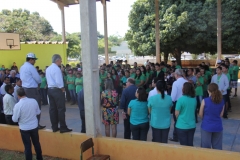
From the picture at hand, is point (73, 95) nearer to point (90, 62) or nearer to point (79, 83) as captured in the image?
point (79, 83)

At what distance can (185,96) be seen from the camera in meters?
4.56

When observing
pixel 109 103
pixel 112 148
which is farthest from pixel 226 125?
pixel 112 148

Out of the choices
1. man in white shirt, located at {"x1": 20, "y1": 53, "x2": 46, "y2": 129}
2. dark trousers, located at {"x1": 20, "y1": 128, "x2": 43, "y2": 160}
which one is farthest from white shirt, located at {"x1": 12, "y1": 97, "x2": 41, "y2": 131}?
man in white shirt, located at {"x1": 20, "y1": 53, "x2": 46, "y2": 129}

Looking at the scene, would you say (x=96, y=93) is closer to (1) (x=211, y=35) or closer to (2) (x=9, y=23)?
(1) (x=211, y=35)

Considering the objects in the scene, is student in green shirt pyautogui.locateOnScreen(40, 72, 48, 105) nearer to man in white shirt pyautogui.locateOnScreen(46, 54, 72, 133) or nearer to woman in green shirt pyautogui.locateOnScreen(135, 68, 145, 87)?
woman in green shirt pyautogui.locateOnScreen(135, 68, 145, 87)

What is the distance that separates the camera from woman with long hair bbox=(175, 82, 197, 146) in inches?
178

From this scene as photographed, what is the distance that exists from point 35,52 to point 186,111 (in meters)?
17.0

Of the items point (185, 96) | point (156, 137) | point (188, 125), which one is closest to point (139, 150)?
point (156, 137)

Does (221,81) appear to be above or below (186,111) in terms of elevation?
above

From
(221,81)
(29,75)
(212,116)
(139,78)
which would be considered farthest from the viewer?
(139,78)

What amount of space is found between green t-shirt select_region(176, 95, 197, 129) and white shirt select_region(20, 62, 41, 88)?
2.92 m

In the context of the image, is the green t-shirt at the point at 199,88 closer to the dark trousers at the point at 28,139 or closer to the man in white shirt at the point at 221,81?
the man in white shirt at the point at 221,81

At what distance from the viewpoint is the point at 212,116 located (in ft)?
14.3

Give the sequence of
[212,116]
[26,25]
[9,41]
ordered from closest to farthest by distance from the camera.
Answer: [212,116] < [9,41] < [26,25]
